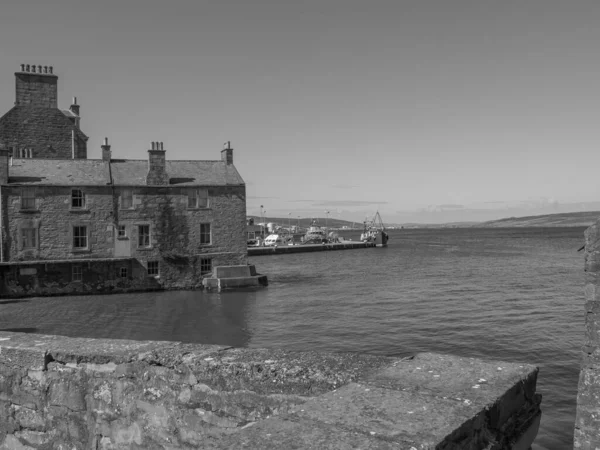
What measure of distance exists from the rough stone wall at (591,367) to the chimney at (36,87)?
144 ft

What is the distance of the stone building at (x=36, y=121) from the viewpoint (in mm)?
39969

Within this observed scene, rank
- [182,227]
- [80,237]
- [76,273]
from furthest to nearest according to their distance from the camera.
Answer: [182,227], [80,237], [76,273]

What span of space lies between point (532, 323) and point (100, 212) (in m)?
29.2

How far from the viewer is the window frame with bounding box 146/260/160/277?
3722 centimetres

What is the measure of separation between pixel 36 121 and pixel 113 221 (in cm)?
1248

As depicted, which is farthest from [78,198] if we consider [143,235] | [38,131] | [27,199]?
[38,131]

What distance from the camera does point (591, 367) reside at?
226 inches

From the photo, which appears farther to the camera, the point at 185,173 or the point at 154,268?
the point at 185,173

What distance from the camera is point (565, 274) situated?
162 ft

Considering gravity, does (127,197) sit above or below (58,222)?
above

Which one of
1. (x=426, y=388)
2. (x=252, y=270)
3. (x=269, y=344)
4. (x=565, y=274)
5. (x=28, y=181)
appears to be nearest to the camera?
(x=426, y=388)

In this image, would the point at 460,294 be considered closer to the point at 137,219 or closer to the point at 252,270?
the point at 252,270

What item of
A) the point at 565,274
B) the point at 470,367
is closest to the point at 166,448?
the point at 470,367

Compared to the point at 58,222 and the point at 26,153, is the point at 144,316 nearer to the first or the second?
the point at 58,222
